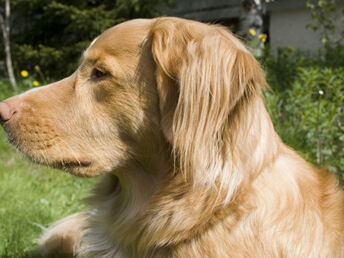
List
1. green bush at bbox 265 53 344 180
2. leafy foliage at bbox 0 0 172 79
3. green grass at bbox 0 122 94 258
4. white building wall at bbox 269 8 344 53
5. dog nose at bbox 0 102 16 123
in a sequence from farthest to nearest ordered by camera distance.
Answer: white building wall at bbox 269 8 344 53 → leafy foliage at bbox 0 0 172 79 → green bush at bbox 265 53 344 180 → green grass at bbox 0 122 94 258 → dog nose at bbox 0 102 16 123

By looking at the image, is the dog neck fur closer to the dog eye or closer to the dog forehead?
the dog forehead

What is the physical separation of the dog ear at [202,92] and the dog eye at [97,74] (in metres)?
0.31

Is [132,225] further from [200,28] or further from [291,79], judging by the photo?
[291,79]

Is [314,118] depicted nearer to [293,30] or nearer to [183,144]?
[183,144]

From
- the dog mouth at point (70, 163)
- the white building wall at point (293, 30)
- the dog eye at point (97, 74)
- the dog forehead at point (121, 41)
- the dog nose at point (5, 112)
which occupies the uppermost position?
the dog forehead at point (121, 41)

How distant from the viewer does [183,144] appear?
1.98m

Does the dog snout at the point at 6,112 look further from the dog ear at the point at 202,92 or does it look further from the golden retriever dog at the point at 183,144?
the dog ear at the point at 202,92

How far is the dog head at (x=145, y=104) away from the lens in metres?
1.95

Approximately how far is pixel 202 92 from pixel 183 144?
27 centimetres

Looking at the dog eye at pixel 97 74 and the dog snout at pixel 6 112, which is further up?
the dog eye at pixel 97 74

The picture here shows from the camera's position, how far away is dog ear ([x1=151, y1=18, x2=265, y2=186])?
1.94 meters

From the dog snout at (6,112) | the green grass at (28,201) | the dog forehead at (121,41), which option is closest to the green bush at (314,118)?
the dog forehead at (121,41)

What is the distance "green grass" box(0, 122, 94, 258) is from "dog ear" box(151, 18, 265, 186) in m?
1.31

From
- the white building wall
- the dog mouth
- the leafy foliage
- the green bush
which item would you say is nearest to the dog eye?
the dog mouth
